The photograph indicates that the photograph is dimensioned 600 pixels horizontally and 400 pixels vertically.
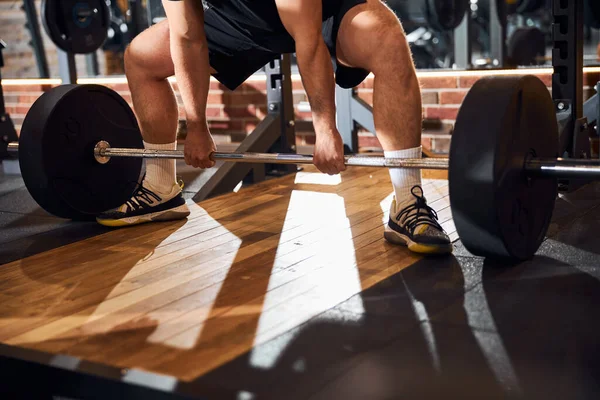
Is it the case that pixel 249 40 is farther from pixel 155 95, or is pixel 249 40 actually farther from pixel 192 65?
pixel 155 95

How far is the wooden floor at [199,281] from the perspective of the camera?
1301mm

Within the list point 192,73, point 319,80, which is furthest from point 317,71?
point 192,73

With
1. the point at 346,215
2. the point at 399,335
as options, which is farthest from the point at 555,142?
the point at 346,215

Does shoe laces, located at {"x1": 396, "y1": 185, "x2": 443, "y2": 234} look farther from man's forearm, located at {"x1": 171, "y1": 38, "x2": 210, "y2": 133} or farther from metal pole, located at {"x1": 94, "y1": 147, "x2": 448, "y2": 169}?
man's forearm, located at {"x1": 171, "y1": 38, "x2": 210, "y2": 133}

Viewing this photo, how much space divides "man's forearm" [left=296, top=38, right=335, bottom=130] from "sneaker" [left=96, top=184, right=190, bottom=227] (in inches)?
28.1

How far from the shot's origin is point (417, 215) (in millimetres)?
1813

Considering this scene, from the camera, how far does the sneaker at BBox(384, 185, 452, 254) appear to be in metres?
1.74

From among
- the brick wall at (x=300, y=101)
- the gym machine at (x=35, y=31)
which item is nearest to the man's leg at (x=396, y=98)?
the brick wall at (x=300, y=101)

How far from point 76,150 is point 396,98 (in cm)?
94

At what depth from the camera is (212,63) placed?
209cm

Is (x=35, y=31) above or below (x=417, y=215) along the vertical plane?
above

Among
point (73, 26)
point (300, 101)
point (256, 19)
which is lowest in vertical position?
point (300, 101)

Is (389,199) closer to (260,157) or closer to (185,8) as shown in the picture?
(260,157)

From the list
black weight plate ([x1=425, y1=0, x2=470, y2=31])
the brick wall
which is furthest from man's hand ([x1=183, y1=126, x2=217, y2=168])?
black weight plate ([x1=425, y1=0, x2=470, y2=31])
